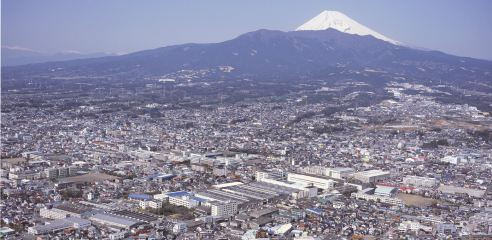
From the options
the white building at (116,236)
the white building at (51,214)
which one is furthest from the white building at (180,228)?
the white building at (51,214)

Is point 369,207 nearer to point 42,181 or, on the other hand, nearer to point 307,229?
point 307,229

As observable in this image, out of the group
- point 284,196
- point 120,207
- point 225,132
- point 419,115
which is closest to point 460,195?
point 284,196

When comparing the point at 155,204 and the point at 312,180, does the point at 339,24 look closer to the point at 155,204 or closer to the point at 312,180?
the point at 312,180

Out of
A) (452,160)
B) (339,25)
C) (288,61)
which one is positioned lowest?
(452,160)

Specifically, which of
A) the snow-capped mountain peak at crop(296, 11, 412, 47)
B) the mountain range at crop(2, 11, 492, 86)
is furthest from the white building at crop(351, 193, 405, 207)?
the snow-capped mountain peak at crop(296, 11, 412, 47)

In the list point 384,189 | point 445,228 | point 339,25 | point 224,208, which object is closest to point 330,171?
point 384,189
